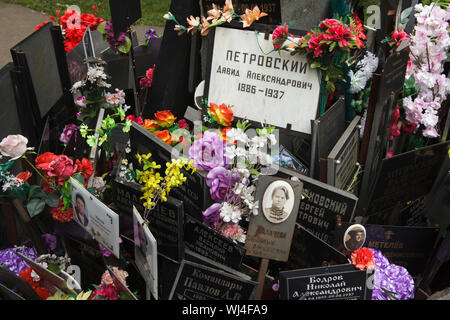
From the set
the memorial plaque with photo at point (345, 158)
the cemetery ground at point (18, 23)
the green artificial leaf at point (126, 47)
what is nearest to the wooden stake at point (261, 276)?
the memorial plaque with photo at point (345, 158)

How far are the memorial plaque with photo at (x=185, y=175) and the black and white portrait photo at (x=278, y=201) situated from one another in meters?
0.31

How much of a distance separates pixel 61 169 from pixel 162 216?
58cm

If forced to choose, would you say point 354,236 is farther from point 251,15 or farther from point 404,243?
point 251,15

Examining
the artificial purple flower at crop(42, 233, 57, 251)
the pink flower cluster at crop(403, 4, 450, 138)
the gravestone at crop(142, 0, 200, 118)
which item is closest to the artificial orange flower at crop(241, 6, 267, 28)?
the gravestone at crop(142, 0, 200, 118)

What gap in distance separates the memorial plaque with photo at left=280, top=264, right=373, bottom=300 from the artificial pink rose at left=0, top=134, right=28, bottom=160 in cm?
134

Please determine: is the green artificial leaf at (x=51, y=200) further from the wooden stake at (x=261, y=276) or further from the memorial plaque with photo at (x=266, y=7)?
the memorial plaque with photo at (x=266, y=7)

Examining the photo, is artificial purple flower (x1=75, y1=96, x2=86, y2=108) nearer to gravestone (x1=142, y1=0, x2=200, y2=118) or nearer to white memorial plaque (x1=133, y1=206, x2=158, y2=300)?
gravestone (x1=142, y1=0, x2=200, y2=118)

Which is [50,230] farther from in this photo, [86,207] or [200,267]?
[200,267]

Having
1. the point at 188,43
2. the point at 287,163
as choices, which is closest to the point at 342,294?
the point at 287,163

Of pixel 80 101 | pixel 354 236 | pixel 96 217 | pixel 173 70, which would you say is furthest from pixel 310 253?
pixel 80 101

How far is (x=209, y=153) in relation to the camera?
2.01 m

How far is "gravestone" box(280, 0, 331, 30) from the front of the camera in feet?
8.79

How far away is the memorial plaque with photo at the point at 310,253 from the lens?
1.96m

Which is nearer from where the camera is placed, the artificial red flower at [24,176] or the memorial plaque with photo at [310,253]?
the memorial plaque with photo at [310,253]
